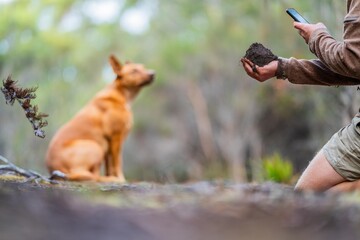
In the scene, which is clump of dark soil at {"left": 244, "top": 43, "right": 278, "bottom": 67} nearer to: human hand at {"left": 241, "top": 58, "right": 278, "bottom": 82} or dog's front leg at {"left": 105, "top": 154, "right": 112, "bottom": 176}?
human hand at {"left": 241, "top": 58, "right": 278, "bottom": 82}

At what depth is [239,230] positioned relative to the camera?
227 cm

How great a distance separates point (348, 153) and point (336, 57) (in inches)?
32.5

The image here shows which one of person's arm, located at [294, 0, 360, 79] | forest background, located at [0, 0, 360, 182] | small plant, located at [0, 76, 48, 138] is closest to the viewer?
person's arm, located at [294, 0, 360, 79]

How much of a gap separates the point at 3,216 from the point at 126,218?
484 millimetres

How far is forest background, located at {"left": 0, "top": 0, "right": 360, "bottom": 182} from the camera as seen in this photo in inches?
734

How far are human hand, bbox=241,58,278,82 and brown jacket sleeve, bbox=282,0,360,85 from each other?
11cm

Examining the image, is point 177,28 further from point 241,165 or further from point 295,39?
Result: point 295,39

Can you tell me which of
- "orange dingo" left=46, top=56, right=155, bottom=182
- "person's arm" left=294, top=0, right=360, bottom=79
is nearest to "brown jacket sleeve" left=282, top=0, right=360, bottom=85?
"person's arm" left=294, top=0, right=360, bottom=79

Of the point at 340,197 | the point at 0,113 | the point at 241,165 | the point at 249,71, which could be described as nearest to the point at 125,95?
the point at 249,71

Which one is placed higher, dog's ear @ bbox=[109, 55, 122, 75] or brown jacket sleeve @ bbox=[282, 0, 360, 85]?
dog's ear @ bbox=[109, 55, 122, 75]

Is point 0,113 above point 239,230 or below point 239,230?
above

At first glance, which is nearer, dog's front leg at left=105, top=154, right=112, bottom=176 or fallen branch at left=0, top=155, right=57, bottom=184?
fallen branch at left=0, top=155, right=57, bottom=184

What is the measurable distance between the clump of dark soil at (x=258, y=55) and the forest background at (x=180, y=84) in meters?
8.52

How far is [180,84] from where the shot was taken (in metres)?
28.0
